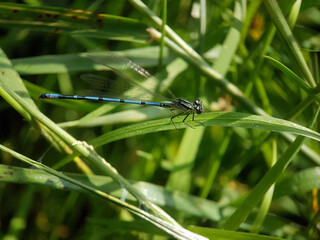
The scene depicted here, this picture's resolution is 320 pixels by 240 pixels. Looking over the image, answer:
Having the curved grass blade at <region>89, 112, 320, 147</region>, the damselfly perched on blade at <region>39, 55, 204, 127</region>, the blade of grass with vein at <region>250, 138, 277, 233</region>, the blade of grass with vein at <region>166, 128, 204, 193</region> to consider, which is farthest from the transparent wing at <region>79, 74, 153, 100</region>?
the blade of grass with vein at <region>250, 138, 277, 233</region>

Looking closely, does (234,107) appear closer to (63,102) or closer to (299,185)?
(299,185)

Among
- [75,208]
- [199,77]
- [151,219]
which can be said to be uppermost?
[199,77]

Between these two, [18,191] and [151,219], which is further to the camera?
[18,191]

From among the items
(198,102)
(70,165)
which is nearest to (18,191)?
(70,165)

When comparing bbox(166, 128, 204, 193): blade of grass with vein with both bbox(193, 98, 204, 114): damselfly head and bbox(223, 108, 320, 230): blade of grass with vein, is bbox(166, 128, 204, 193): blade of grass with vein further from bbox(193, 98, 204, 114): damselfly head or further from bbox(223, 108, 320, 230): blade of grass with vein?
bbox(223, 108, 320, 230): blade of grass with vein

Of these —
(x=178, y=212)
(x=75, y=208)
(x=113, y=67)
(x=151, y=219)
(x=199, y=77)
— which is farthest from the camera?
(x=75, y=208)

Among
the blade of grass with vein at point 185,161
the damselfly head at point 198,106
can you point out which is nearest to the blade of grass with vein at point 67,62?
the damselfly head at point 198,106

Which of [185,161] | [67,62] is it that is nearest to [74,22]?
[67,62]
